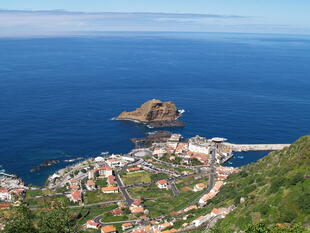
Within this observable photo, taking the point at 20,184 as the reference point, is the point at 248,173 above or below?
above

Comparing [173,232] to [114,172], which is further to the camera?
[114,172]

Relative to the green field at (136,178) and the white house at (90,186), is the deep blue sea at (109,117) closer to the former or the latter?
the white house at (90,186)

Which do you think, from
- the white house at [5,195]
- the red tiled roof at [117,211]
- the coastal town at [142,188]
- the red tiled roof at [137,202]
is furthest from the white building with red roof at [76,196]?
the white house at [5,195]

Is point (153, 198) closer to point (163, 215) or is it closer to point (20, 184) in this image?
point (163, 215)

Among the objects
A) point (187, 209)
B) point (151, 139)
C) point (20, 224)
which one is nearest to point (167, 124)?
point (151, 139)

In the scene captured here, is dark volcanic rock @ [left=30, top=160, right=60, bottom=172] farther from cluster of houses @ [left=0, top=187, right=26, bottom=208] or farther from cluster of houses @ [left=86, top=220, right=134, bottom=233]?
cluster of houses @ [left=86, top=220, right=134, bottom=233]

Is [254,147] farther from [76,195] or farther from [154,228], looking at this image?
[154,228]

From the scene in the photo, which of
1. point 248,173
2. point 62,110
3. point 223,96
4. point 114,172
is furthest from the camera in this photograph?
point 223,96

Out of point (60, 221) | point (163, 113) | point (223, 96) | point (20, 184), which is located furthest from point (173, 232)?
point (223, 96)
